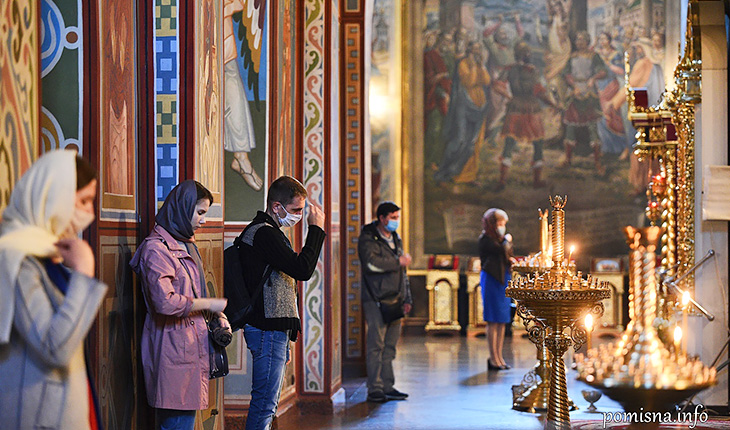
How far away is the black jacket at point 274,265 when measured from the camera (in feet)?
18.7

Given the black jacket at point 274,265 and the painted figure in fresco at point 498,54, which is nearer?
the black jacket at point 274,265

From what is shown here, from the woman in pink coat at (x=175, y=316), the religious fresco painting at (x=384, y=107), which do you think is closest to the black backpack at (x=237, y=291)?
the woman in pink coat at (x=175, y=316)

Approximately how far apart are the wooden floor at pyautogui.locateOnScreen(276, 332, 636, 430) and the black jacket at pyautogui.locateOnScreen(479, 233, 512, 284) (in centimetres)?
119

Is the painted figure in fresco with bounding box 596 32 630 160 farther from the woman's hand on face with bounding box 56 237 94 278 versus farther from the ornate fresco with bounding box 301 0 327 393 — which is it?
the woman's hand on face with bounding box 56 237 94 278

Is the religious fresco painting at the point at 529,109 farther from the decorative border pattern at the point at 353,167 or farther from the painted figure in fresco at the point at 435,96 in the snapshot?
the decorative border pattern at the point at 353,167

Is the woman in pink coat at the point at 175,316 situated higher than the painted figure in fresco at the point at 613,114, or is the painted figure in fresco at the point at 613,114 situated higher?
the painted figure in fresco at the point at 613,114

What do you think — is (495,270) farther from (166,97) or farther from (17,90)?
(17,90)

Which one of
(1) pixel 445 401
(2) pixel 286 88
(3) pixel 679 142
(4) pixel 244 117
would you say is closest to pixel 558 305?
(4) pixel 244 117

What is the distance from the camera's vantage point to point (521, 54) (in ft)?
56.1

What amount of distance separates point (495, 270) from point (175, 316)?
6.92 metres

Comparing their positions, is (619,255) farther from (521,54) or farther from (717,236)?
(717,236)

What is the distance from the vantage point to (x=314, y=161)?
956 centimetres

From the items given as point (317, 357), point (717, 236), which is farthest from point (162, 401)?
point (717, 236)

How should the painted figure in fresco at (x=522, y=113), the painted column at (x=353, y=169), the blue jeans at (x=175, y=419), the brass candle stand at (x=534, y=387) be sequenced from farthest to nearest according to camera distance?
the painted figure in fresco at (x=522, y=113) → the painted column at (x=353, y=169) → the brass candle stand at (x=534, y=387) → the blue jeans at (x=175, y=419)
